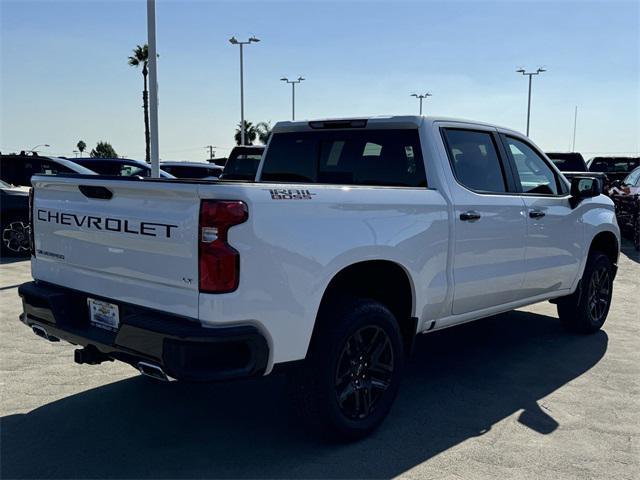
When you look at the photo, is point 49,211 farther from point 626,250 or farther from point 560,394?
point 626,250

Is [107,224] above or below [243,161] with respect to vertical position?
below

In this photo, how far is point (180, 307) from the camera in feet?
9.77

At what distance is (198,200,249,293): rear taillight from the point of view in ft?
9.32

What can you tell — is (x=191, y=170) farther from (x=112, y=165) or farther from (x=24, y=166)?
(x=24, y=166)

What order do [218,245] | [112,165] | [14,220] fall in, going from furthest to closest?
[112,165] < [14,220] < [218,245]

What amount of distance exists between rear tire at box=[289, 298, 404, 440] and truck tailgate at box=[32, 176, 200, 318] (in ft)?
2.62

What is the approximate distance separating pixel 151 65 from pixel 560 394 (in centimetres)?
1010

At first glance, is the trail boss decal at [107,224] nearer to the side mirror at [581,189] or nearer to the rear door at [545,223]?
the rear door at [545,223]

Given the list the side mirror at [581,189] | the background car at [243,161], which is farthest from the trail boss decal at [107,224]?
the background car at [243,161]

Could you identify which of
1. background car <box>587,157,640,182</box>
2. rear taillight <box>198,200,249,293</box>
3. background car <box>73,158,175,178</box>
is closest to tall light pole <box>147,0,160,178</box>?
background car <box>73,158,175,178</box>

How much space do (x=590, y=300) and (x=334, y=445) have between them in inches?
142

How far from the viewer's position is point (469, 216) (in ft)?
13.8

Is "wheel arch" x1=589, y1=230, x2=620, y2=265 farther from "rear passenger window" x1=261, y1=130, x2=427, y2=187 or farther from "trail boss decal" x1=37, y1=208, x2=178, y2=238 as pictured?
"trail boss decal" x1=37, y1=208, x2=178, y2=238

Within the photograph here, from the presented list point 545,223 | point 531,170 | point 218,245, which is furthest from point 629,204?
point 218,245
